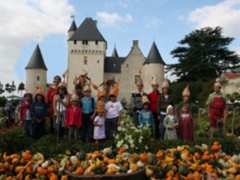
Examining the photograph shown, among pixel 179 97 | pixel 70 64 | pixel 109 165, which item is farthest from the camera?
pixel 70 64

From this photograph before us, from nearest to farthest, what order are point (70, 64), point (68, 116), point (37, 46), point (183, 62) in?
point (68, 116) < point (183, 62) < point (70, 64) < point (37, 46)

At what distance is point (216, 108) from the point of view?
30.9ft

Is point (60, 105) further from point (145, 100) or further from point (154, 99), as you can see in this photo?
point (154, 99)

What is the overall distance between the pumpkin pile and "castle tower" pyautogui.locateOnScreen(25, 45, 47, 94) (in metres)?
67.0

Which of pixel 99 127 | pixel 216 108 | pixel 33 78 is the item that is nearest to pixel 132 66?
pixel 33 78

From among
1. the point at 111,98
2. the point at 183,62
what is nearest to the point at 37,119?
the point at 111,98

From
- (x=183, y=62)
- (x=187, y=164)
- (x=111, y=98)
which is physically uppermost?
(x=183, y=62)

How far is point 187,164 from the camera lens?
5.99 meters

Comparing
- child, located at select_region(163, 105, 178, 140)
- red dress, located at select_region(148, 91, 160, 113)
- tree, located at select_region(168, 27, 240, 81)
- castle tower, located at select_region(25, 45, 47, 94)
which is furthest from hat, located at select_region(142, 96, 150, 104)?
castle tower, located at select_region(25, 45, 47, 94)

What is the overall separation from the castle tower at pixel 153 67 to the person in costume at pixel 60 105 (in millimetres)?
58393

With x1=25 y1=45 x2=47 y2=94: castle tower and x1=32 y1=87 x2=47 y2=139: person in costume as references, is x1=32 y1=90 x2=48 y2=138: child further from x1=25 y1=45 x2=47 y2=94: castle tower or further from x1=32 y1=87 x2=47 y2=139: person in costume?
x1=25 y1=45 x2=47 y2=94: castle tower

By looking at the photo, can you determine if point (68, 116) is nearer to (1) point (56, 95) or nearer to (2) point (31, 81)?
(1) point (56, 95)

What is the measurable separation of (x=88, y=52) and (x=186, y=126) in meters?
61.1

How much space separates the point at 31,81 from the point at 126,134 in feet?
221
